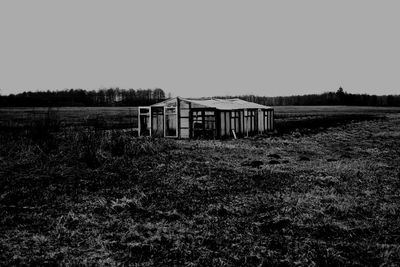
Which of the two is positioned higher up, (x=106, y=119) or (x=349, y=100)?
(x=349, y=100)

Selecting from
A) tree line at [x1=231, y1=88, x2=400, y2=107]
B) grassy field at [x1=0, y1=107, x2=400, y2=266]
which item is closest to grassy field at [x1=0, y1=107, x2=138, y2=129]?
grassy field at [x1=0, y1=107, x2=400, y2=266]

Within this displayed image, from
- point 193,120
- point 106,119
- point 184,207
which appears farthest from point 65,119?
point 184,207

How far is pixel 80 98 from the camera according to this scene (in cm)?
11812

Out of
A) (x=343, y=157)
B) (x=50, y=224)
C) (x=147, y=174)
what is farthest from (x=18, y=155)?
(x=343, y=157)

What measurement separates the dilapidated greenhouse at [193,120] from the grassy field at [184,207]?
9525 mm

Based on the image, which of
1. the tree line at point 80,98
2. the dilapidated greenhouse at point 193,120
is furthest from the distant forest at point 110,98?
the dilapidated greenhouse at point 193,120

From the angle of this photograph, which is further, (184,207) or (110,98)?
(110,98)

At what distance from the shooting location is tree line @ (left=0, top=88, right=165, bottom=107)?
9538 centimetres

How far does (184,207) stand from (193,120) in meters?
17.0

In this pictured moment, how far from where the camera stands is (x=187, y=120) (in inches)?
1000

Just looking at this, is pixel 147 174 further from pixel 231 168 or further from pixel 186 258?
pixel 186 258

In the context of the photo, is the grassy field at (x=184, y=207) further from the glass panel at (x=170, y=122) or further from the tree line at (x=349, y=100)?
the tree line at (x=349, y=100)

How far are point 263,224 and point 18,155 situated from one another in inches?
375

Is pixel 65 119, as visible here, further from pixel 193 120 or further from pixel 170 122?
pixel 193 120
